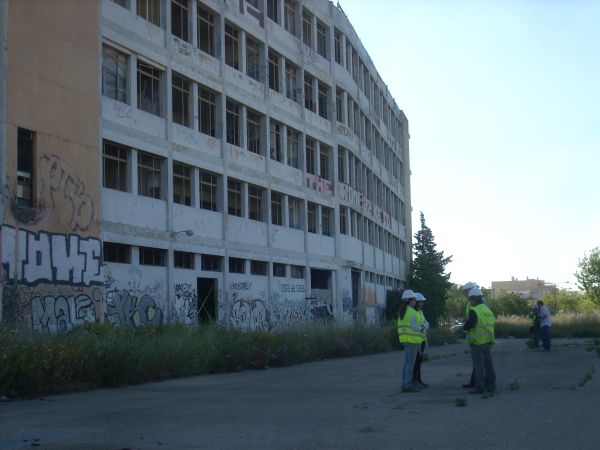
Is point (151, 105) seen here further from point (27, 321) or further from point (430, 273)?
point (430, 273)

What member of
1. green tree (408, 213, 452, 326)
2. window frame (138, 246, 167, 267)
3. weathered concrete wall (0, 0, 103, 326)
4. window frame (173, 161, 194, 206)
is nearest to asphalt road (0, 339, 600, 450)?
weathered concrete wall (0, 0, 103, 326)

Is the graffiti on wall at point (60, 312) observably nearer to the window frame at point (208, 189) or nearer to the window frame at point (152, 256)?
the window frame at point (152, 256)

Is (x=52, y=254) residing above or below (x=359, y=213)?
below

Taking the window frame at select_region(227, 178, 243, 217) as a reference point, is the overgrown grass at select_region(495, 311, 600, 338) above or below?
below

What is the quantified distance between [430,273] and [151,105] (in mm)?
38838

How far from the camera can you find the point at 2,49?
21.3 m

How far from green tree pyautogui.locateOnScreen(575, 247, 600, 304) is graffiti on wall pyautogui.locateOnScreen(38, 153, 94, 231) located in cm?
7571

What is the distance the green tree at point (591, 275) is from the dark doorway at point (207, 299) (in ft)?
220

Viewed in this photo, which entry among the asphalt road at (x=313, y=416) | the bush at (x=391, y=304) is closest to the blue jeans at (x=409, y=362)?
the asphalt road at (x=313, y=416)

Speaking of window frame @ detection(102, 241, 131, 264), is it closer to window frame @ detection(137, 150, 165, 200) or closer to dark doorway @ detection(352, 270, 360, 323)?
window frame @ detection(137, 150, 165, 200)

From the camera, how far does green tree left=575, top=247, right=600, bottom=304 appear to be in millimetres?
89625

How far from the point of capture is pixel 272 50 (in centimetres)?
3806

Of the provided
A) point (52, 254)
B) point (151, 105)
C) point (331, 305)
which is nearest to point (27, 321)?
point (52, 254)

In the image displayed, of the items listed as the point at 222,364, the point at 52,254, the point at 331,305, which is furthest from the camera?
Result: the point at 331,305
